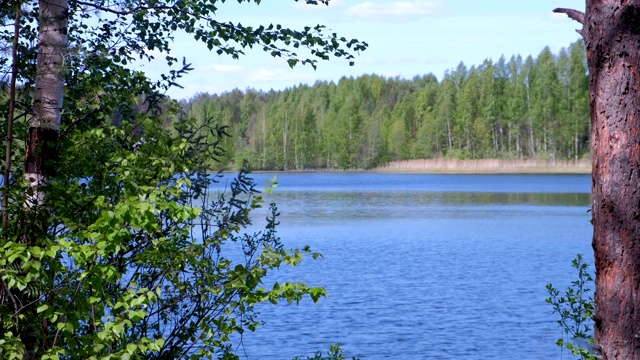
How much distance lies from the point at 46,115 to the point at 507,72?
315 ft

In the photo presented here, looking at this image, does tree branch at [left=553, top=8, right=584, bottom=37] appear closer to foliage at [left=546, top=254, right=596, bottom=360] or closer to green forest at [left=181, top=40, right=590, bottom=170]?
foliage at [left=546, top=254, right=596, bottom=360]

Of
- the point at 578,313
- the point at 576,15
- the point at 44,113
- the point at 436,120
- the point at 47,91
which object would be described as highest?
the point at 436,120

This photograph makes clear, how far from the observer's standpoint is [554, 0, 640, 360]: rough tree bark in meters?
4.40

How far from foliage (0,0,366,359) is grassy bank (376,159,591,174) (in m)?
65.8

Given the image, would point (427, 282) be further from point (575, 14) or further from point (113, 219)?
point (113, 219)

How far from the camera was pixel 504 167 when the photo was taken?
71.3 m

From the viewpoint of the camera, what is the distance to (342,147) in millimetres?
104000

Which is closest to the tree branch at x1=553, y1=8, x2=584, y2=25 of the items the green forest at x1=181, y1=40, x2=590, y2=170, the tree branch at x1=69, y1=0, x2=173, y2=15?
the tree branch at x1=69, y1=0, x2=173, y2=15

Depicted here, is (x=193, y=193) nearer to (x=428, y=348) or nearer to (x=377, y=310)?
(x=428, y=348)

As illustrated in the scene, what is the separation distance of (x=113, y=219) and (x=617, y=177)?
239 centimetres

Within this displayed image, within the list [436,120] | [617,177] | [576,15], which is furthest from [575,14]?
[436,120]

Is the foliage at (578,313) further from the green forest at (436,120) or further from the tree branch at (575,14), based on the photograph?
the green forest at (436,120)

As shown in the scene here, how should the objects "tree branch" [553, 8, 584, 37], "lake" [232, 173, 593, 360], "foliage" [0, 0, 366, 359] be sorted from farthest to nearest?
1. "lake" [232, 173, 593, 360]
2. "tree branch" [553, 8, 584, 37]
3. "foliage" [0, 0, 366, 359]

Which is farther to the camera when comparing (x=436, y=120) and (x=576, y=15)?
(x=436, y=120)
